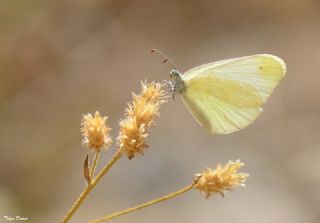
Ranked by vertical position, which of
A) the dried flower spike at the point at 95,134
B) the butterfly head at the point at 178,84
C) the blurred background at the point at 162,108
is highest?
the blurred background at the point at 162,108

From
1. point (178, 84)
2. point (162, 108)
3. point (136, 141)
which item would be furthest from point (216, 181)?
point (162, 108)

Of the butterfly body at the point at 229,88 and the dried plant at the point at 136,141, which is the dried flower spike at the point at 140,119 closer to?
the dried plant at the point at 136,141

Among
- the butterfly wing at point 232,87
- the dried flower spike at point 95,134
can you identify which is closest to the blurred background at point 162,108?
the butterfly wing at point 232,87

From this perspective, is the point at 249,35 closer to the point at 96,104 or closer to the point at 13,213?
the point at 96,104

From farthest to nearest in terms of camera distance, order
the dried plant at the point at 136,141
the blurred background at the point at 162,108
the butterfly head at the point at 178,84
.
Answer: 1. the blurred background at the point at 162,108
2. the butterfly head at the point at 178,84
3. the dried plant at the point at 136,141

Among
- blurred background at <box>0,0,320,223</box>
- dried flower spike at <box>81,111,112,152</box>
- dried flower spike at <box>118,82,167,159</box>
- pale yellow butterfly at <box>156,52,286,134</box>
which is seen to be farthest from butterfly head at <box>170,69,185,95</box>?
blurred background at <box>0,0,320,223</box>

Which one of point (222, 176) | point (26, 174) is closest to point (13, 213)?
point (26, 174)
